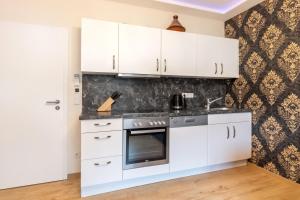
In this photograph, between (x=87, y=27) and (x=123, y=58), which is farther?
(x=123, y=58)

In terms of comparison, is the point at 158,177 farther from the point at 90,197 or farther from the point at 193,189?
the point at 90,197

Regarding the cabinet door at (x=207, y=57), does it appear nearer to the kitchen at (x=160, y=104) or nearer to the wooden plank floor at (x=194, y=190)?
the kitchen at (x=160, y=104)

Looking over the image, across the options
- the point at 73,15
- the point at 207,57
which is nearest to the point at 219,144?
the point at 207,57

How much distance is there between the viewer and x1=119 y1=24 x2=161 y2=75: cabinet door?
2.50 m

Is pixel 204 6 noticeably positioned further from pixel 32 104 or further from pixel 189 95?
pixel 32 104

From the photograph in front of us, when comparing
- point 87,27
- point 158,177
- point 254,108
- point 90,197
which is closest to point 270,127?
point 254,108

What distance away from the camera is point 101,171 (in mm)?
2137

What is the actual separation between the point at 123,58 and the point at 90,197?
166cm

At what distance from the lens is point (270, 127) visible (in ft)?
9.05

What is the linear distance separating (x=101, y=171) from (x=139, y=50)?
1552 mm

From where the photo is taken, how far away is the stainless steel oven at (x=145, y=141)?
7.37ft

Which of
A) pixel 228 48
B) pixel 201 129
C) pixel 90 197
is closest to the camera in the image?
pixel 90 197

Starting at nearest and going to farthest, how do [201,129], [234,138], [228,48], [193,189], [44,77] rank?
[193,189]
[44,77]
[201,129]
[234,138]
[228,48]

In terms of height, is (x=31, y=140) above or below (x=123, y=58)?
below
